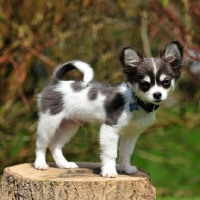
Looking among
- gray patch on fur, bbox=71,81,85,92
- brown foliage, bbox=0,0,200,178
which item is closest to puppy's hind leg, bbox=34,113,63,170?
gray patch on fur, bbox=71,81,85,92

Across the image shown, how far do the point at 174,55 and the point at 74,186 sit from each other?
4.41 ft

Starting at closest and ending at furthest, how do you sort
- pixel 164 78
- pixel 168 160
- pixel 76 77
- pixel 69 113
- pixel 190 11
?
pixel 164 78 < pixel 69 113 < pixel 190 11 < pixel 76 77 < pixel 168 160

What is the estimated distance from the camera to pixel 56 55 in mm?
7762

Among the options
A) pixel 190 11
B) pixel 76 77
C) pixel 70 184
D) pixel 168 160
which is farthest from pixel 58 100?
pixel 168 160

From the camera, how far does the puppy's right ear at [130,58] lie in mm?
4402

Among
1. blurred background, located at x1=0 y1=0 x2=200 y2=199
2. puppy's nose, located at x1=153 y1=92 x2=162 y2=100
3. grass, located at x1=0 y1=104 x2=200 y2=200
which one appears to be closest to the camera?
puppy's nose, located at x1=153 y1=92 x2=162 y2=100

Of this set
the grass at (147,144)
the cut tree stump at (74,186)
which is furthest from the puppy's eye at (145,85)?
the grass at (147,144)

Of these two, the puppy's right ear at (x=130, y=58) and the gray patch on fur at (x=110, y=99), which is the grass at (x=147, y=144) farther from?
the puppy's right ear at (x=130, y=58)

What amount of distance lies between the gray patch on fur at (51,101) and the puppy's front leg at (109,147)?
21.6 inches

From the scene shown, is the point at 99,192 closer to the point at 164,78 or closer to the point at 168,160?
the point at 164,78

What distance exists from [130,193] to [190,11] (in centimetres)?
240

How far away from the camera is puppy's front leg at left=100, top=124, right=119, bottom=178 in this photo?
4.53m

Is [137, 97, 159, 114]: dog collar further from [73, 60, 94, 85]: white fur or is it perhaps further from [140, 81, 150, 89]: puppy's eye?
[73, 60, 94, 85]: white fur

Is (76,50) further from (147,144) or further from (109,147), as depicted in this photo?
(109,147)
